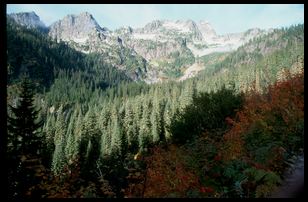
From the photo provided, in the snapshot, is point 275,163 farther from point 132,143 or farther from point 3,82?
point 132,143

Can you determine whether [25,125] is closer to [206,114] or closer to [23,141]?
[23,141]

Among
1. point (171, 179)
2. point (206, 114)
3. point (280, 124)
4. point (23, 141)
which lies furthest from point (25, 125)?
point (280, 124)

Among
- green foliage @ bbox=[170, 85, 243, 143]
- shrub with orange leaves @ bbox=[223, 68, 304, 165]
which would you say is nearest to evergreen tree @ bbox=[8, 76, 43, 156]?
green foliage @ bbox=[170, 85, 243, 143]

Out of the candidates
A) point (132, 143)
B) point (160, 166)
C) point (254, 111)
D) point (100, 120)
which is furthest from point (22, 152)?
point (100, 120)

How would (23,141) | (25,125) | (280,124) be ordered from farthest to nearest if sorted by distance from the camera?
(25,125)
(23,141)
(280,124)

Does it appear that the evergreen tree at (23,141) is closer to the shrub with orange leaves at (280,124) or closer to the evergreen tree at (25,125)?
the evergreen tree at (25,125)

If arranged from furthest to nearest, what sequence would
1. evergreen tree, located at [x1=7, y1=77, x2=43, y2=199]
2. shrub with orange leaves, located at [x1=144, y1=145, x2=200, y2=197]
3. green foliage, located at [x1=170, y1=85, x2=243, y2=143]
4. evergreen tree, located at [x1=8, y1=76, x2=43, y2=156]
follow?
evergreen tree, located at [x1=8, y1=76, x2=43, y2=156] → green foliage, located at [x1=170, y1=85, x2=243, y2=143] → evergreen tree, located at [x1=7, y1=77, x2=43, y2=199] → shrub with orange leaves, located at [x1=144, y1=145, x2=200, y2=197]

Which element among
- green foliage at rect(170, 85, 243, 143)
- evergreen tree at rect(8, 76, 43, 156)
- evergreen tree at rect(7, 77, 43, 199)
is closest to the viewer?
evergreen tree at rect(7, 77, 43, 199)

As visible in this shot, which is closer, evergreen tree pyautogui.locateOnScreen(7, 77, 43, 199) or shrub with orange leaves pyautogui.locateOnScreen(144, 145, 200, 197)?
shrub with orange leaves pyautogui.locateOnScreen(144, 145, 200, 197)

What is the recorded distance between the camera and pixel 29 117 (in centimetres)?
3450

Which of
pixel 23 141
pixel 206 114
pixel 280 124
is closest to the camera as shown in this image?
pixel 280 124

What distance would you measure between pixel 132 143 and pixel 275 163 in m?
81.1

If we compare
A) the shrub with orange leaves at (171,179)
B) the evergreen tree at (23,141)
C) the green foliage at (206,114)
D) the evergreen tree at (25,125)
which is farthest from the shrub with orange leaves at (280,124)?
the evergreen tree at (25,125)

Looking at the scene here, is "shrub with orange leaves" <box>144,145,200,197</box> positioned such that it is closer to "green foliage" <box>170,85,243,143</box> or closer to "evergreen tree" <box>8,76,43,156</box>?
"green foliage" <box>170,85,243,143</box>
